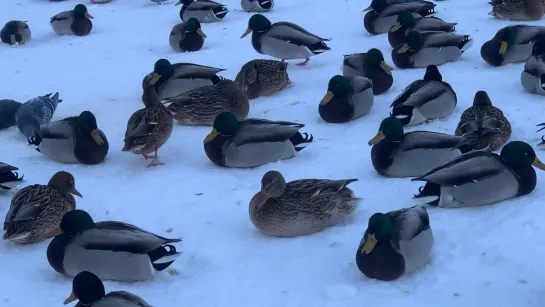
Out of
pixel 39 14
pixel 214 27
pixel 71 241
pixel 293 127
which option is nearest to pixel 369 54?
pixel 293 127

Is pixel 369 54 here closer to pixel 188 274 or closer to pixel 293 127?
pixel 293 127

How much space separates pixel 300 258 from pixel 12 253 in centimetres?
204

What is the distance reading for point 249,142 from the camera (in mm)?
6988

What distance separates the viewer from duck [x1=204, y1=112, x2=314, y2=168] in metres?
7.01

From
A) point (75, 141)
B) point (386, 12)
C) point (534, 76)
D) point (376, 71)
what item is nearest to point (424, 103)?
point (376, 71)

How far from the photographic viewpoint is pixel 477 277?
16.0 ft

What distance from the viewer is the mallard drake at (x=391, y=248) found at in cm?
Result: 490

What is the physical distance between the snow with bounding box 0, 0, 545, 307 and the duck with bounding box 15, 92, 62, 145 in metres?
0.16

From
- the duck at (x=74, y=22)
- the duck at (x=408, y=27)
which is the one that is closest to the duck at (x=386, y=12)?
the duck at (x=408, y=27)

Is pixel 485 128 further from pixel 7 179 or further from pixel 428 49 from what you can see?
pixel 7 179

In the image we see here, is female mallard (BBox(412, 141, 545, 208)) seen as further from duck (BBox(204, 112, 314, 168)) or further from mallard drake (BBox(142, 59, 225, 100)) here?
mallard drake (BBox(142, 59, 225, 100))

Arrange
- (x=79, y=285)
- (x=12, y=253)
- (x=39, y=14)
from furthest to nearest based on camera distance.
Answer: (x=39, y=14) < (x=12, y=253) < (x=79, y=285)

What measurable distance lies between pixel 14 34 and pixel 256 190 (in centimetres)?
674

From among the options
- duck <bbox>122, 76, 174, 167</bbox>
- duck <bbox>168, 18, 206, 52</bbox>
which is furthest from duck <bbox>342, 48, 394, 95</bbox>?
duck <bbox>168, 18, 206, 52</bbox>
